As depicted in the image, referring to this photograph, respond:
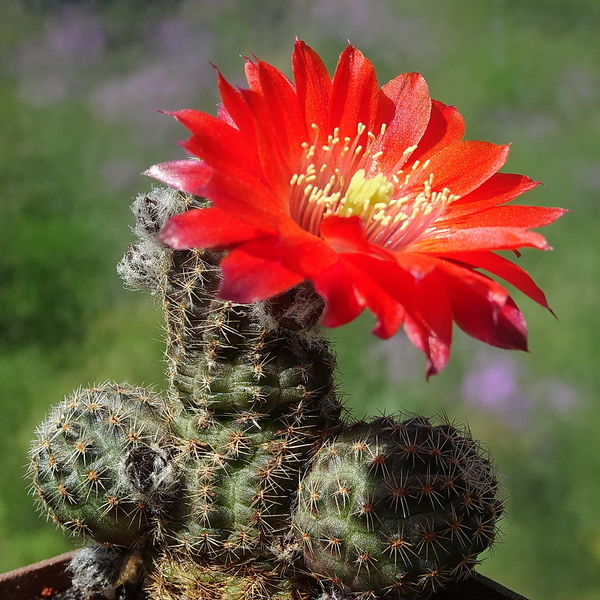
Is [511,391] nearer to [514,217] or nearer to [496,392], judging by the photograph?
[496,392]

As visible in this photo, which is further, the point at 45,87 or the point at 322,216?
the point at 45,87

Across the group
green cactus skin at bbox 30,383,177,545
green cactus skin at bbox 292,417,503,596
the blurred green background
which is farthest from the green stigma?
the blurred green background

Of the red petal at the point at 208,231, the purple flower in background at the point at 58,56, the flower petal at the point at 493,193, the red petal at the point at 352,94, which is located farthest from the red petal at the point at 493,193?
the purple flower in background at the point at 58,56

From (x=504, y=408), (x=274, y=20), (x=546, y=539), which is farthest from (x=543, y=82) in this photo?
(x=546, y=539)

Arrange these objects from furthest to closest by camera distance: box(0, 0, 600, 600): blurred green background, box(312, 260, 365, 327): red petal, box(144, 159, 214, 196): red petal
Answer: box(0, 0, 600, 600): blurred green background < box(144, 159, 214, 196): red petal < box(312, 260, 365, 327): red petal

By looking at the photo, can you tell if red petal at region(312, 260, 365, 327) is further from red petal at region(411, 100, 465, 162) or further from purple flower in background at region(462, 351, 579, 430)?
purple flower in background at region(462, 351, 579, 430)

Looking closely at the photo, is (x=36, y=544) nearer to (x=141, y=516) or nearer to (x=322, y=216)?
(x=141, y=516)
